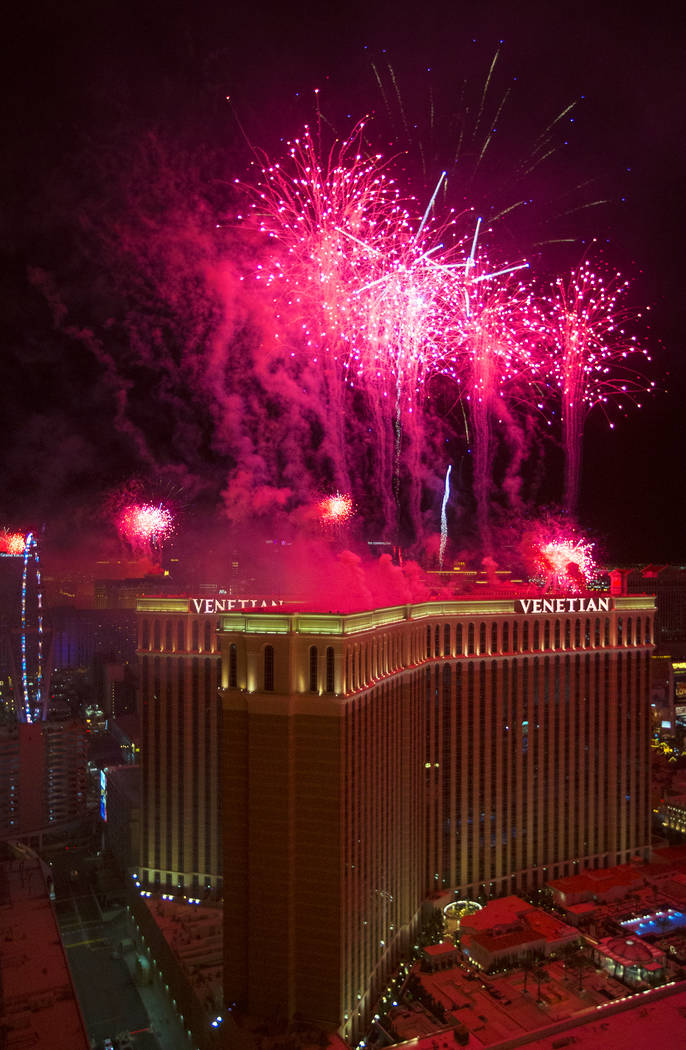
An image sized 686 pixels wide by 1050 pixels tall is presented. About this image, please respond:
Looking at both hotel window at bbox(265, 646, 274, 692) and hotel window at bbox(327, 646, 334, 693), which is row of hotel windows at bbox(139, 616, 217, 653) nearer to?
hotel window at bbox(265, 646, 274, 692)

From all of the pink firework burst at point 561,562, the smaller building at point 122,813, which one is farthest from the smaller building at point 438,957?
the pink firework burst at point 561,562

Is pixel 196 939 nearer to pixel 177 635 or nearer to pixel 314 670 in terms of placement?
pixel 177 635

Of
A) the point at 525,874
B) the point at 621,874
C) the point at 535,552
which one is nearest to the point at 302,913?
the point at 525,874

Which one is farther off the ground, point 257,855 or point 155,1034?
point 257,855

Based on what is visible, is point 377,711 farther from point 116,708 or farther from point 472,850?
point 116,708

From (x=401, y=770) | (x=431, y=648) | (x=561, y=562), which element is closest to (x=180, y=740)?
(x=401, y=770)

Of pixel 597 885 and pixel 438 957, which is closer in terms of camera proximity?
pixel 438 957
